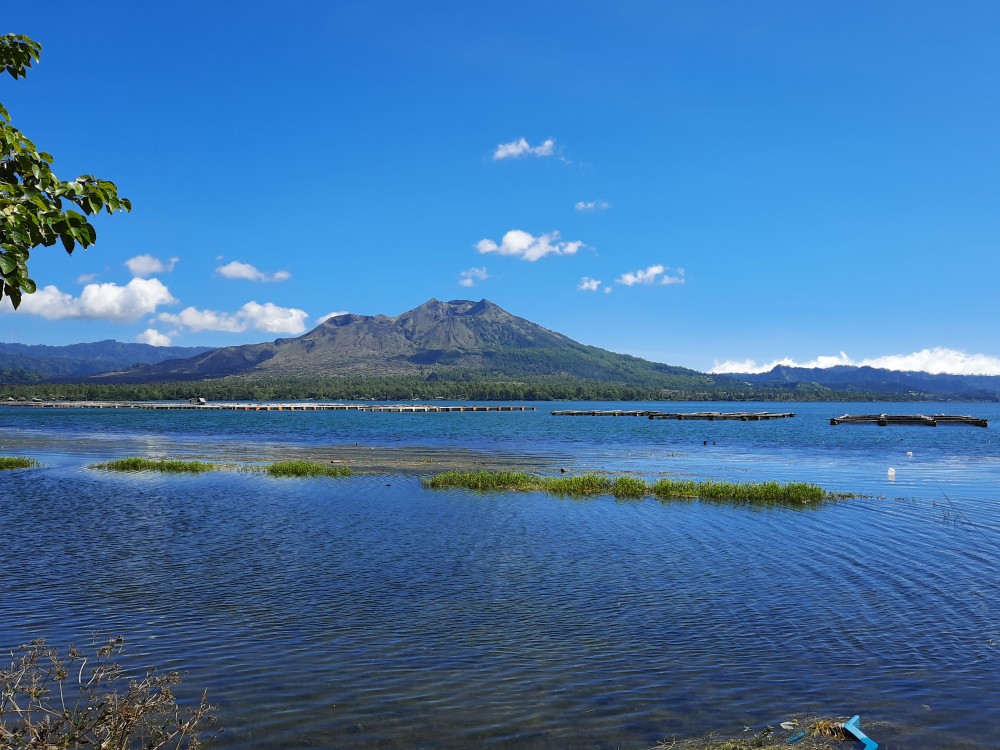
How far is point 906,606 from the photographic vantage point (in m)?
19.2

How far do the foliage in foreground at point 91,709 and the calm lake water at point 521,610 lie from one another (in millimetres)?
922

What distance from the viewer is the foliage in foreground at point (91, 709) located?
7.73 m

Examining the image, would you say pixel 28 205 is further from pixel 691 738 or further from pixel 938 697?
pixel 938 697

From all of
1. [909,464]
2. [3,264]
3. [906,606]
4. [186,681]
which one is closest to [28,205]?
[3,264]

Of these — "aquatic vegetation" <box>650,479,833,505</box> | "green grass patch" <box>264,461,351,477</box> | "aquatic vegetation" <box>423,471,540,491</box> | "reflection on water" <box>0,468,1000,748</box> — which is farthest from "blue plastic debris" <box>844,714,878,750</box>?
"green grass patch" <box>264,461,351,477</box>

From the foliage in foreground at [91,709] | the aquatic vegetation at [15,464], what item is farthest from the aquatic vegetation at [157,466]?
the foliage in foreground at [91,709]

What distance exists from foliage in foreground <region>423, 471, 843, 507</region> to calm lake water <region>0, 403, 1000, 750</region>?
8.15 ft

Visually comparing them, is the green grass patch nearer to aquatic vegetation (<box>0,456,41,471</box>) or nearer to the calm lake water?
the calm lake water

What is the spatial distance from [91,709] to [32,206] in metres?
8.01

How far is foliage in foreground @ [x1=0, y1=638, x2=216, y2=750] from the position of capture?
7.73m

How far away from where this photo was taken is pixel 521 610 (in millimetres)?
18234

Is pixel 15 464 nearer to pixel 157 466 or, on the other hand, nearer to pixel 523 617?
pixel 157 466

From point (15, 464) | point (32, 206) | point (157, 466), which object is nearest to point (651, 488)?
point (157, 466)

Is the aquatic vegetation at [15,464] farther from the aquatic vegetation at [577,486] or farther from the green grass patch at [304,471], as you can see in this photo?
the aquatic vegetation at [577,486]
